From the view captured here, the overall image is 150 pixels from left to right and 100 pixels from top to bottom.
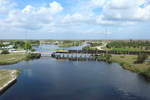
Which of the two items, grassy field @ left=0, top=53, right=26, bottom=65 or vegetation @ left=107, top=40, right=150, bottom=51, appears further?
vegetation @ left=107, top=40, right=150, bottom=51

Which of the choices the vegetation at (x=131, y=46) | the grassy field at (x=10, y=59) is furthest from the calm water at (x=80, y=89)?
the vegetation at (x=131, y=46)

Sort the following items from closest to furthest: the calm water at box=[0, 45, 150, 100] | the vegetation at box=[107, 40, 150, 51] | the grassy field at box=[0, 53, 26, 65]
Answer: the calm water at box=[0, 45, 150, 100]
the grassy field at box=[0, 53, 26, 65]
the vegetation at box=[107, 40, 150, 51]

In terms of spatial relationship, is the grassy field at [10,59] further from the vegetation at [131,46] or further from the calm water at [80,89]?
the vegetation at [131,46]

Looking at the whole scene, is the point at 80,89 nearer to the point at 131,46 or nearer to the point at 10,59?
the point at 10,59

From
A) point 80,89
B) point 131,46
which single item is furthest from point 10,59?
point 131,46

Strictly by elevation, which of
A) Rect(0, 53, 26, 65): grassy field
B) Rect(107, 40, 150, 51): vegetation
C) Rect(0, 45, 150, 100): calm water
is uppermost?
Rect(107, 40, 150, 51): vegetation

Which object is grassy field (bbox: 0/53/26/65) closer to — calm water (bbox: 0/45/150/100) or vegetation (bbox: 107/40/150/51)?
calm water (bbox: 0/45/150/100)

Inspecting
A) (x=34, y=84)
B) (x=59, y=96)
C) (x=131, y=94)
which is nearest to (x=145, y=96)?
(x=131, y=94)

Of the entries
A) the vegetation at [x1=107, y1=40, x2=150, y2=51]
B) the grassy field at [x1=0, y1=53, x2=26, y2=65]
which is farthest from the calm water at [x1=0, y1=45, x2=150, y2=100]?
the vegetation at [x1=107, y1=40, x2=150, y2=51]

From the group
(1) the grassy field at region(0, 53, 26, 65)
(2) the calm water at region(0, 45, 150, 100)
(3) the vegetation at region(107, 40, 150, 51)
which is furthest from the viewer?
(3) the vegetation at region(107, 40, 150, 51)

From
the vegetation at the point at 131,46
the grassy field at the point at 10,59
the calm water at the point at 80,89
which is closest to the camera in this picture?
the calm water at the point at 80,89

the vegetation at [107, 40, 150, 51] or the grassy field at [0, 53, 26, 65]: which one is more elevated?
the vegetation at [107, 40, 150, 51]
